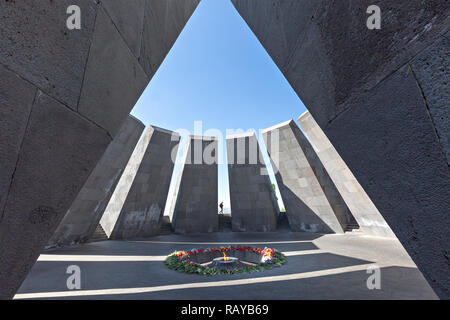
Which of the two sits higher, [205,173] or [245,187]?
[205,173]

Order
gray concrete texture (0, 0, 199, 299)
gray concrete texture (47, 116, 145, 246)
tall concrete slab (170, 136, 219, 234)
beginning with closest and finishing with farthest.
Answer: gray concrete texture (0, 0, 199, 299), gray concrete texture (47, 116, 145, 246), tall concrete slab (170, 136, 219, 234)

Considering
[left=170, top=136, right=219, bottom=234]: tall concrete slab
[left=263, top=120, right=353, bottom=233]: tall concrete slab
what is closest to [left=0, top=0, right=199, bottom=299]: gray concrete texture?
[left=263, top=120, right=353, bottom=233]: tall concrete slab

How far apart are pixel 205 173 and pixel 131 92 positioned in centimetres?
1482

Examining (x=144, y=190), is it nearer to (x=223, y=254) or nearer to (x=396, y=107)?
(x=223, y=254)

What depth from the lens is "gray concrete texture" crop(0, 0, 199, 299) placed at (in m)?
1.54

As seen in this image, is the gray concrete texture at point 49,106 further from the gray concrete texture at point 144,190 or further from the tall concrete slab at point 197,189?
the tall concrete slab at point 197,189

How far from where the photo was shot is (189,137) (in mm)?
17781

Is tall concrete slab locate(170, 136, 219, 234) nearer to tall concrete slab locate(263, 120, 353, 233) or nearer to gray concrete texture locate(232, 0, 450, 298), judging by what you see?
tall concrete slab locate(263, 120, 353, 233)

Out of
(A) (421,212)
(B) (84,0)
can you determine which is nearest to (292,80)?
(A) (421,212)

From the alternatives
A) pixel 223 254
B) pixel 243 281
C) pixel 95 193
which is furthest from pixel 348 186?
pixel 95 193

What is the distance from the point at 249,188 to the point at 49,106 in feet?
53.2

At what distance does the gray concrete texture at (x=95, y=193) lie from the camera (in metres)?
10.4

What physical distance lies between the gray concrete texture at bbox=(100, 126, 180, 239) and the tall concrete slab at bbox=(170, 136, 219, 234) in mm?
1494
